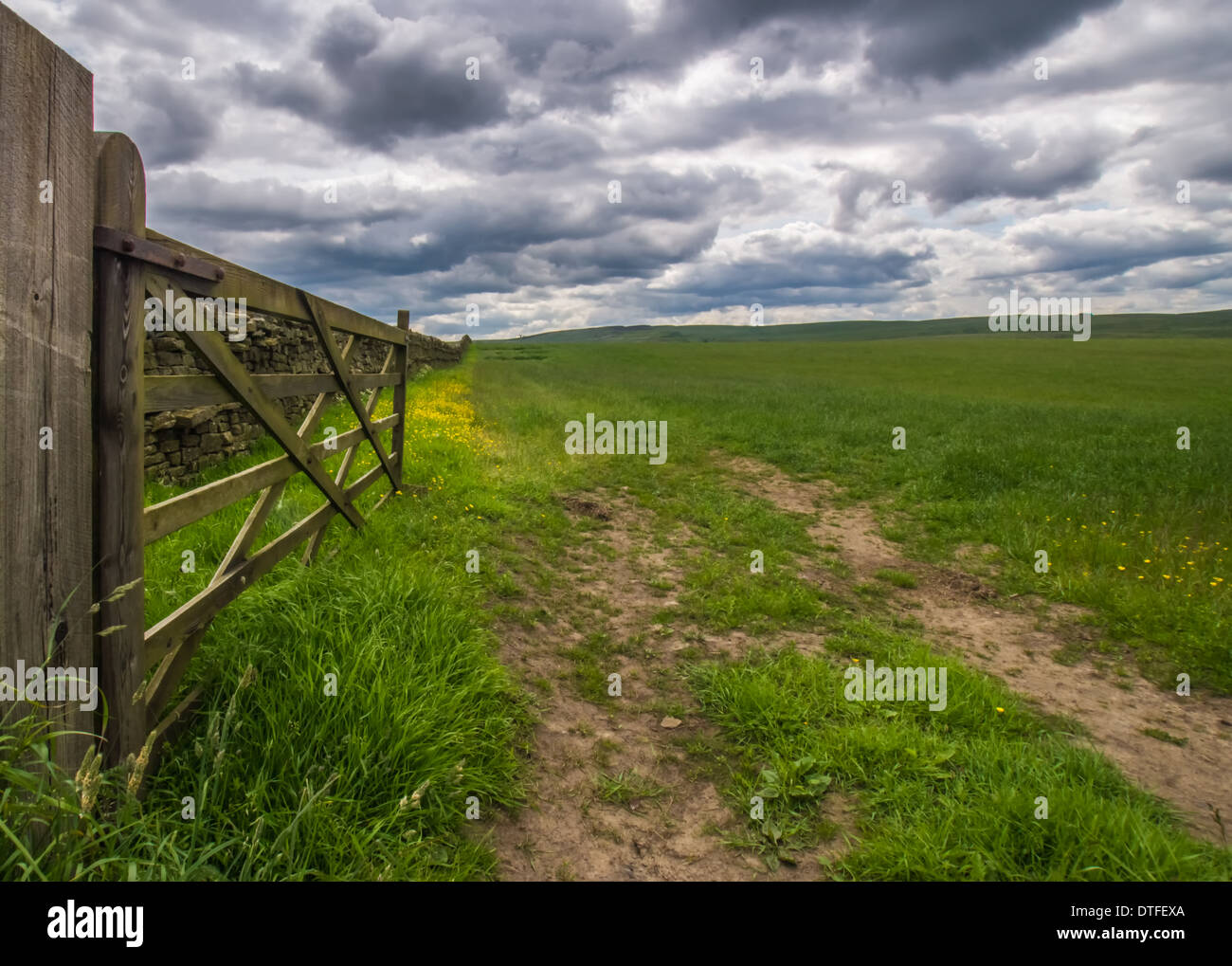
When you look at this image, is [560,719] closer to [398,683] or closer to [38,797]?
[398,683]

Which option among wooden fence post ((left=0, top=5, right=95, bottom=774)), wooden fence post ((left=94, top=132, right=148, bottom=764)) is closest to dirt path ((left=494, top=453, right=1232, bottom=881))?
wooden fence post ((left=94, top=132, right=148, bottom=764))

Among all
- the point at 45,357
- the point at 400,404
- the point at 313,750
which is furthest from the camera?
the point at 400,404

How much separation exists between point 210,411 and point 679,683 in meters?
6.61

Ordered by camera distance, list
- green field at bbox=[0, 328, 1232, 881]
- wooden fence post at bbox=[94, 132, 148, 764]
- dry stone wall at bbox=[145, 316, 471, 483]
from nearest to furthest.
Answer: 1. wooden fence post at bbox=[94, 132, 148, 764]
2. green field at bbox=[0, 328, 1232, 881]
3. dry stone wall at bbox=[145, 316, 471, 483]

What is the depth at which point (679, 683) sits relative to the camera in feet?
15.4

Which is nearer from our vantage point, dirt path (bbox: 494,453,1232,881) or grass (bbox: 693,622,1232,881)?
grass (bbox: 693,622,1232,881)

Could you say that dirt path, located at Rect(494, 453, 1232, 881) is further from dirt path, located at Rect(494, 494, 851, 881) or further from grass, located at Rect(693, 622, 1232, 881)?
grass, located at Rect(693, 622, 1232, 881)

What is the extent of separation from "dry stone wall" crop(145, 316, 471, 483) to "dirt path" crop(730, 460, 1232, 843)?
6.30 m

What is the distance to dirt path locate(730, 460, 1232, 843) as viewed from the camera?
3.67 metres

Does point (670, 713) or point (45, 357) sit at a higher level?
point (45, 357)

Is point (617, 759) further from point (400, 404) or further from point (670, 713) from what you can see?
point (400, 404)

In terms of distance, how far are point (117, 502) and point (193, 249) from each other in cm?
188

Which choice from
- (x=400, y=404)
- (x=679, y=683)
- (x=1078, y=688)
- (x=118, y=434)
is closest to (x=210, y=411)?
(x=400, y=404)

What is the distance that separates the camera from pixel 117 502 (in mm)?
2543
